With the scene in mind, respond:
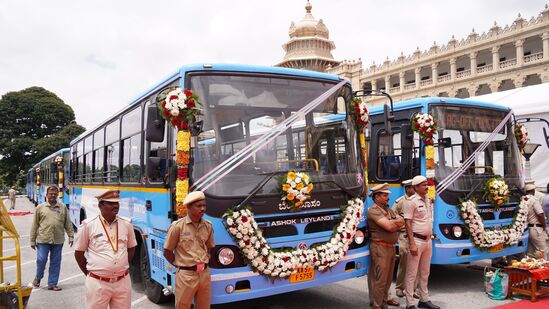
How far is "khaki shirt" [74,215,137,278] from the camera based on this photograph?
14.1ft

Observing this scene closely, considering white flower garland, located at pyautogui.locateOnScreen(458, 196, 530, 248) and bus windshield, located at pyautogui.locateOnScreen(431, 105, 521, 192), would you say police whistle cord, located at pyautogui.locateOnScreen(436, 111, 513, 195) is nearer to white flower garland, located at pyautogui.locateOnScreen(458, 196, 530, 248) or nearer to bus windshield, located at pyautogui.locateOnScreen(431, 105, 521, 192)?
bus windshield, located at pyautogui.locateOnScreen(431, 105, 521, 192)

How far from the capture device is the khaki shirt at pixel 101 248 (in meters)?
4.30

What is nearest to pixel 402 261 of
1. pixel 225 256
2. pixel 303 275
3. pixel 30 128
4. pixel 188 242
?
pixel 303 275

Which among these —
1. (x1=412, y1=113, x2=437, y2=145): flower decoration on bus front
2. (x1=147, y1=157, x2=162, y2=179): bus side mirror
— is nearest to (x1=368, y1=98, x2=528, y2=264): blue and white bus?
(x1=412, y1=113, x2=437, y2=145): flower decoration on bus front

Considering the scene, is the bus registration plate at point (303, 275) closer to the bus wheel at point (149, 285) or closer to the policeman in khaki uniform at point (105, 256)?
the policeman in khaki uniform at point (105, 256)

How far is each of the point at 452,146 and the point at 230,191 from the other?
14.8 feet

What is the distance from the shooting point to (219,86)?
17.2 ft

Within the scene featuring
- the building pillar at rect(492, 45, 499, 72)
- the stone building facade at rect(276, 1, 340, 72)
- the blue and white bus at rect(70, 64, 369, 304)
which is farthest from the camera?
the stone building facade at rect(276, 1, 340, 72)

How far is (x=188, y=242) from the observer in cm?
454

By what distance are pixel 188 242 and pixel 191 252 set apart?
0.10 m

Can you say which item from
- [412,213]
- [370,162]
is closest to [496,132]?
[370,162]

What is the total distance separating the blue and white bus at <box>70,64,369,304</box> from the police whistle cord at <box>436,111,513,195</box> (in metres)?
1.98

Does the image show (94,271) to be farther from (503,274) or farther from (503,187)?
(503,187)

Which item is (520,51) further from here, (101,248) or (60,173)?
(101,248)
